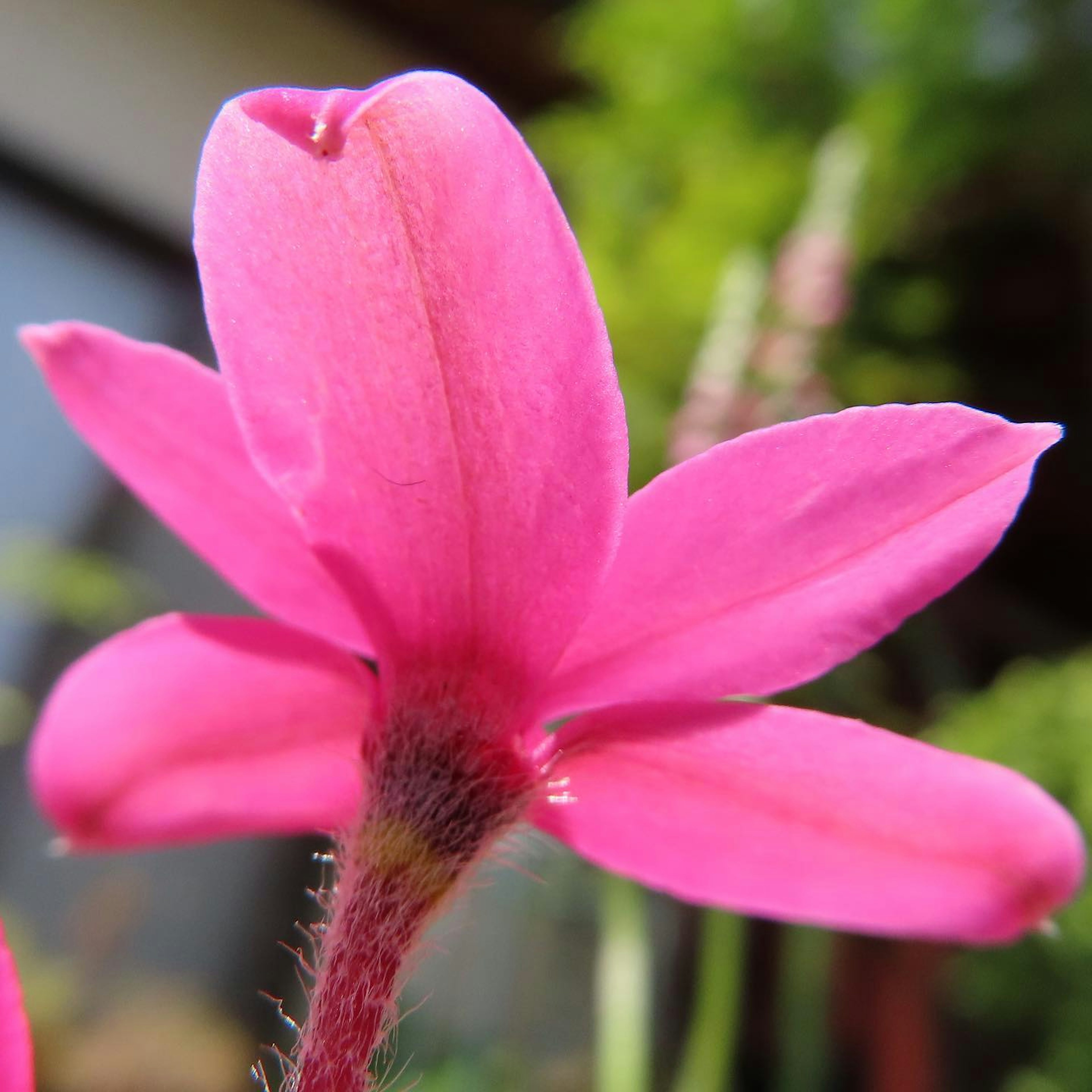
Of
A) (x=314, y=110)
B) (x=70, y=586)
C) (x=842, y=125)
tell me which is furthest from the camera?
(x=842, y=125)

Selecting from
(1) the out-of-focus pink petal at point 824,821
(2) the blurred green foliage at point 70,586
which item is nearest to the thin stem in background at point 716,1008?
(1) the out-of-focus pink petal at point 824,821

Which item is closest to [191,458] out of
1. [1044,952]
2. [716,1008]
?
[716,1008]

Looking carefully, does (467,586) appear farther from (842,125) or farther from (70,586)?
(842,125)

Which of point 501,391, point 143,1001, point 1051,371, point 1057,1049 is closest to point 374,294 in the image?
point 501,391

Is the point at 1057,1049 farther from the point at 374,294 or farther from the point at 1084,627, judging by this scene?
the point at 374,294

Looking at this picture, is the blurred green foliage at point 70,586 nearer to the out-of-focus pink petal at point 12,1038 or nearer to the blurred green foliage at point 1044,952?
the blurred green foliage at point 1044,952

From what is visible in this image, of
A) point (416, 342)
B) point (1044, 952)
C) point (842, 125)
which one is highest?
point (416, 342)
